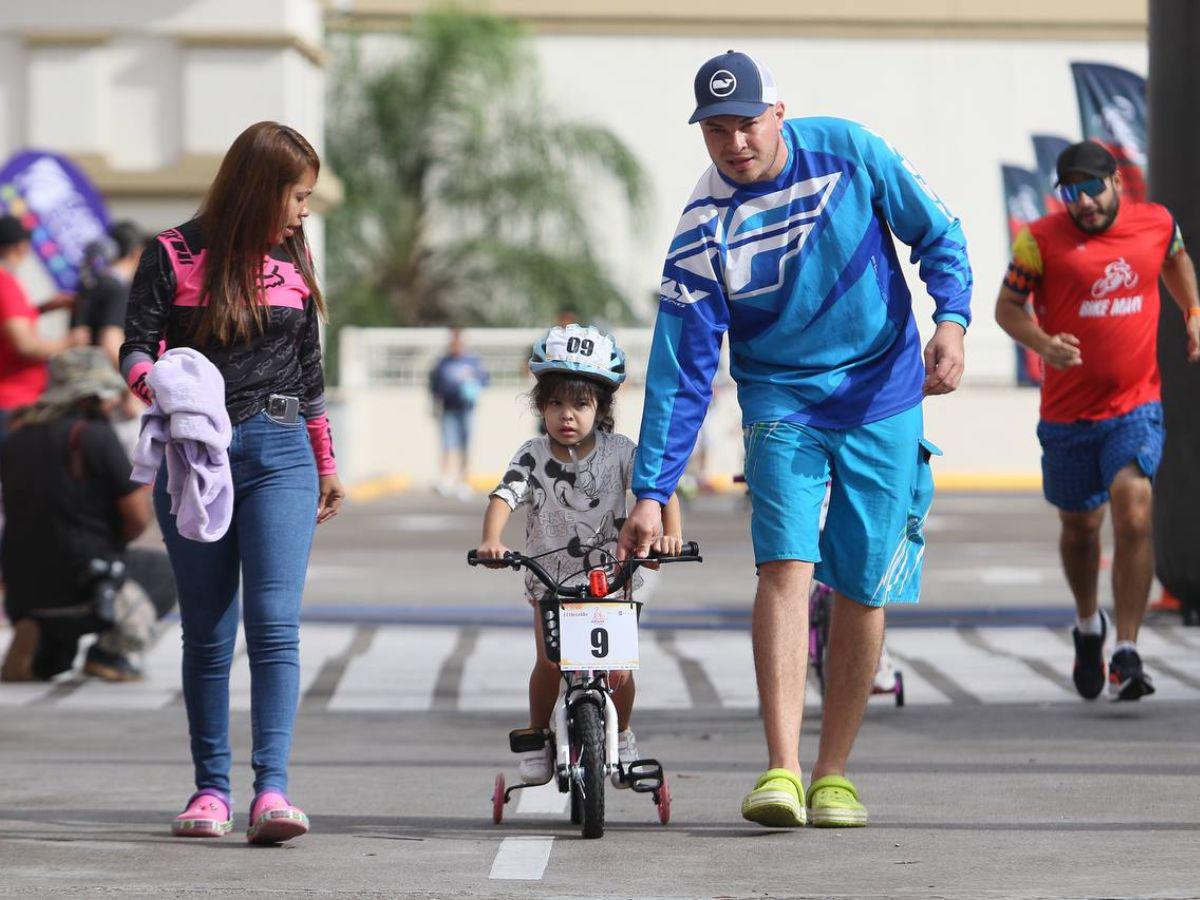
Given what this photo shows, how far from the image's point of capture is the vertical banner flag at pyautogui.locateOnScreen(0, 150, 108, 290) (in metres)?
18.2

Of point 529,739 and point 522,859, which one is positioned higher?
point 529,739

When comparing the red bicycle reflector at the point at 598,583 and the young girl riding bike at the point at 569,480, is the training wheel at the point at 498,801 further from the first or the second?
the red bicycle reflector at the point at 598,583

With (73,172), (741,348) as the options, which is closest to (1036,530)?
(73,172)

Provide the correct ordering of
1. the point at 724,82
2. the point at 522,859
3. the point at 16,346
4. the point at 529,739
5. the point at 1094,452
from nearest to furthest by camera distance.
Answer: the point at 522,859
the point at 724,82
the point at 529,739
the point at 1094,452
the point at 16,346

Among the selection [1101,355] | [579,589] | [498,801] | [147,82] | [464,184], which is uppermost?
[147,82]

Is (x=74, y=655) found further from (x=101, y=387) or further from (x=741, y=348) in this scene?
(x=741, y=348)

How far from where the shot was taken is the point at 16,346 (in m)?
13.0

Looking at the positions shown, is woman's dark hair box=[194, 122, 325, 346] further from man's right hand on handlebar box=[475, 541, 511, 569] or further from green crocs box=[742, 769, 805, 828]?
green crocs box=[742, 769, 805, 828]

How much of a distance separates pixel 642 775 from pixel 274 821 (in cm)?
100

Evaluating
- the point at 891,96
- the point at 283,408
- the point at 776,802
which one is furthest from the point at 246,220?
the point at 891,96

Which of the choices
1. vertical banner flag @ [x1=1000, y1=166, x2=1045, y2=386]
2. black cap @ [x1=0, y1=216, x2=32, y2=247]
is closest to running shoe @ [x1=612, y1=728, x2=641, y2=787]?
black cap @ [x1=0, y1=216, x2=32, y2=247]

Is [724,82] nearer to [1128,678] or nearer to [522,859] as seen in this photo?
[522,859]

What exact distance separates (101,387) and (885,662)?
3.68m

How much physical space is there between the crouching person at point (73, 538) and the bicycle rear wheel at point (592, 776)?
450cm
